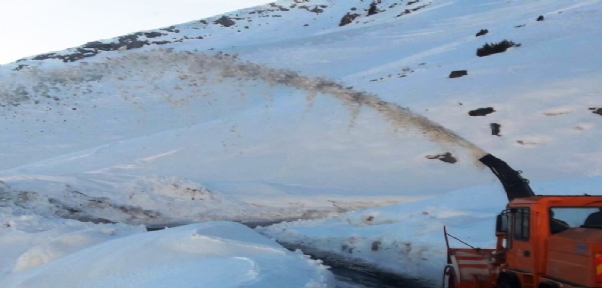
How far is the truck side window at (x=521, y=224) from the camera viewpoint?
7.46 m

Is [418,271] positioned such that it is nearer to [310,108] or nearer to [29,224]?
[29,224]

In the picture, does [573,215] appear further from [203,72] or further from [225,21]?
[225,21]

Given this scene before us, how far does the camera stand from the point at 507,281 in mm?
7840

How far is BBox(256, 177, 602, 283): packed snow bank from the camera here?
12523mm

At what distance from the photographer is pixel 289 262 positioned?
33.8 feet

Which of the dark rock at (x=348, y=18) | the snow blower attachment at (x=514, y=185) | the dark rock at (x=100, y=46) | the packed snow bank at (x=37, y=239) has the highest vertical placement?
the dark rock at (x=348, y=18)

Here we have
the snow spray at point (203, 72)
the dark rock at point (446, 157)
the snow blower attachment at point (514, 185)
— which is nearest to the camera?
the snow blower attachment at point (514, 185)

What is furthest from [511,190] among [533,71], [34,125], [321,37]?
[321,37]

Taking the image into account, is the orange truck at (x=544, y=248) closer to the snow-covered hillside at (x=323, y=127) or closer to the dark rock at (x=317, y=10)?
the snow-covered hillside at (x=323, y=127)

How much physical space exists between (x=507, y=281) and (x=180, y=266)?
4.71m

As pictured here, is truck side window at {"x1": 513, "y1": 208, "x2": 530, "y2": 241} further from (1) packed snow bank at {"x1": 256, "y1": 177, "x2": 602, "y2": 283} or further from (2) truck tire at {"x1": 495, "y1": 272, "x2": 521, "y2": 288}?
(1) packed snow bank at {"x1": 256, "y1": 177, "x2": 602, "y2": 283}

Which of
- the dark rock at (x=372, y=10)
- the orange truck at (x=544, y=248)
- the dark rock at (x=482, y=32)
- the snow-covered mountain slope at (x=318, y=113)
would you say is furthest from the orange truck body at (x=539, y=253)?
the dark rock at (x=372, y=10)

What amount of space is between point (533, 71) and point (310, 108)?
1152 centimetres

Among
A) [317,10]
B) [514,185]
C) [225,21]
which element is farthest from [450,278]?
[317,10]
